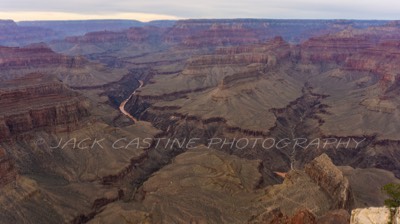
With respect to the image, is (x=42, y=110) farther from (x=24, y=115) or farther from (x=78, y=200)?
(x=78, y=200)

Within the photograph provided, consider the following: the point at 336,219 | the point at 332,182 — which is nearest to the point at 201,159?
the point at 332,182

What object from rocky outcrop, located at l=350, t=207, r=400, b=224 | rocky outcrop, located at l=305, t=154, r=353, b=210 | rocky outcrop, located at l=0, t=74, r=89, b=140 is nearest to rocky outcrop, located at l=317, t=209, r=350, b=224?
rocky outcrop, located at l=350, t=207, r=400, b=224

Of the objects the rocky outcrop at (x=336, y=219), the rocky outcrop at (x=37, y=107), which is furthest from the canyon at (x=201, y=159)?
the rocky outcrop at (x=37, y=107)

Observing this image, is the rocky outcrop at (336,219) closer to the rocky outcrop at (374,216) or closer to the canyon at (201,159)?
the canyon at (201,159)

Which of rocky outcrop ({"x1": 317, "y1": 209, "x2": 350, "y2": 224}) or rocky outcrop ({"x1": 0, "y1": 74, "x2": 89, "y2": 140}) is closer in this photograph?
rocky outcrop ({"x1": 317, "y1": 209, "x2": 350, "y2": 224})

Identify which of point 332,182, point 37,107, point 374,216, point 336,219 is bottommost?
point 332,182

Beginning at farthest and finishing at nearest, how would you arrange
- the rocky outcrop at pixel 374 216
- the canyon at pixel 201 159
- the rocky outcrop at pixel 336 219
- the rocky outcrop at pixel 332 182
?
1. the canyon at pixel 201 159
2. the rocky outcrop at pixel 332 182
3. the rocky outcrop at pixel 336 219
4. the rocky outcrop at pixel 374 216

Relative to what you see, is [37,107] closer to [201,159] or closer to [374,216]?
[201,159]

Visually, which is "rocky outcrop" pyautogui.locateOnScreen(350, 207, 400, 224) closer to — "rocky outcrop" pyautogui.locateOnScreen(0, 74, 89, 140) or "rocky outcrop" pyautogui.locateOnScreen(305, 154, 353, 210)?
"rocky outcrop" pyautogui.locateOnScreen(305, 154, 353, 210)
